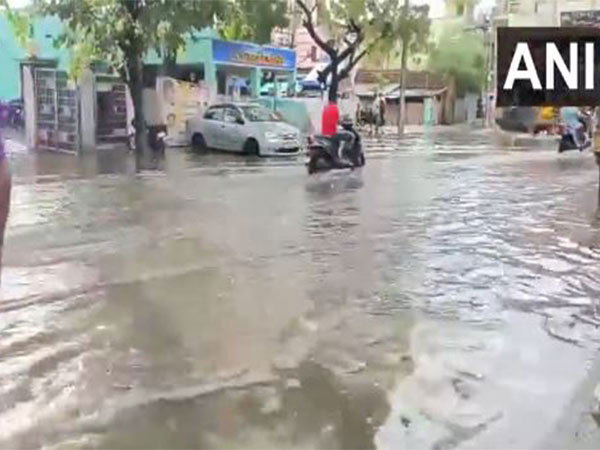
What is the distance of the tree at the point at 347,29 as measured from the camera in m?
26.7

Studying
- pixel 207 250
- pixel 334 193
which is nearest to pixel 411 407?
pixel 207 250

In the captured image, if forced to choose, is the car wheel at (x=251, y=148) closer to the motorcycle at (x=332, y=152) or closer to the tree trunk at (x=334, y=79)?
the motorcycle at (x=332, y=152)

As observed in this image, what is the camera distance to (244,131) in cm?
2152

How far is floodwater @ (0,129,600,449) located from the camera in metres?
3.89

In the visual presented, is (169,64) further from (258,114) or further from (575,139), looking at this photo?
(575,139)

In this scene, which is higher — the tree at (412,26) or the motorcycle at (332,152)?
the tree at (412,26)

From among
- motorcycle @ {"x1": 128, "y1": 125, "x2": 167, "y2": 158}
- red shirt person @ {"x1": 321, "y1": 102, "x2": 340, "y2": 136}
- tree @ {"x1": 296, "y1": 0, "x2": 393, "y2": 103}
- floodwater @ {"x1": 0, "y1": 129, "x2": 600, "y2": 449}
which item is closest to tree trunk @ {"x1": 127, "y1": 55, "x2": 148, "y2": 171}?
motorcycle @ {"x1": 128, "y1": 125, "x2": 167, "y2": 158}

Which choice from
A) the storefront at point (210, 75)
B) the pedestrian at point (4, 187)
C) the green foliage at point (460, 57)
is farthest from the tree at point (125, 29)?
the green foliage at point (460, 57)

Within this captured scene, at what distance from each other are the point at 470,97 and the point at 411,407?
49750mm

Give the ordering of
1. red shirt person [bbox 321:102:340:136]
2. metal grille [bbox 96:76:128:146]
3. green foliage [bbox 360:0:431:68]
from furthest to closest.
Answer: green foliage [bbox 360:0:431:68], metal grille [bbox 96:76:128:146], red shirt person [bbox 321:102:340:136]

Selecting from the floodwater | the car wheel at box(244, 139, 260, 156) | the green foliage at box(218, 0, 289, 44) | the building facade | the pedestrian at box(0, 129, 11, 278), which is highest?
the building facade

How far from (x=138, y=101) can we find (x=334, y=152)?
591cm

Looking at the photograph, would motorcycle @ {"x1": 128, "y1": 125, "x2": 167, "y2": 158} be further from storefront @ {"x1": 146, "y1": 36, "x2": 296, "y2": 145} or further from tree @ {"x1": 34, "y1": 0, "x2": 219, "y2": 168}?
storefront @ {"x1": 146, "y1": 36, "x2": 296, "y2": 145}

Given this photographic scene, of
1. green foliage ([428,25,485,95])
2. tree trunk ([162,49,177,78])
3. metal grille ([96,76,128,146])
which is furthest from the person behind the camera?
green foliage ([428,25,485,95])
